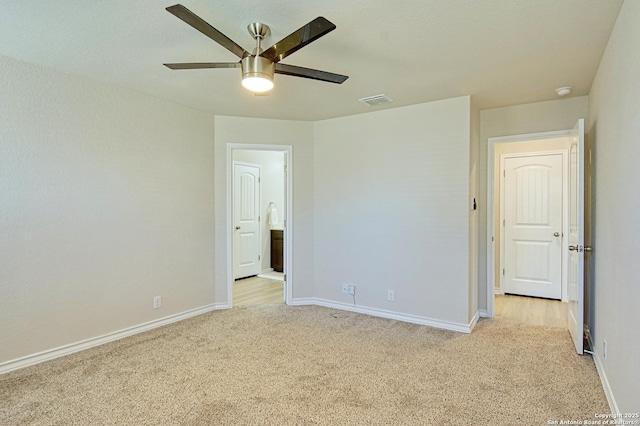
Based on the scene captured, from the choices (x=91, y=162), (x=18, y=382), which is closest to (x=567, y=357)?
(x=18, y=382)

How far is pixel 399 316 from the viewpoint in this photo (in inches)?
154

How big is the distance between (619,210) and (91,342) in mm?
4146

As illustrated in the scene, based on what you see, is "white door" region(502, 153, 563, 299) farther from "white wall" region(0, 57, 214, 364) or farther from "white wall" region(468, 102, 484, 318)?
"white wall" region(0, 57, 214, 364)

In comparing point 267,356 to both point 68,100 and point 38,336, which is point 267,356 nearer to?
point 38,336

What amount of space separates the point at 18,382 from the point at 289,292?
269 cm

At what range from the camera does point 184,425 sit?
1.96m

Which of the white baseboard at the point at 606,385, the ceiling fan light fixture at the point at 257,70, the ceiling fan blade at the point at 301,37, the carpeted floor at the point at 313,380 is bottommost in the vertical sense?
the carpeted floor at the point at 313,380

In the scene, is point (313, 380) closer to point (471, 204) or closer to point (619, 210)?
point (619, 210)

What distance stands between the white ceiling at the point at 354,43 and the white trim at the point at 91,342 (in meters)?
2.32

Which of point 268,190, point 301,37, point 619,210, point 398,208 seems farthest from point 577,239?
point 268,190

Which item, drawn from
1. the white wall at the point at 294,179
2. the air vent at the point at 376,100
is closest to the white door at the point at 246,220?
the white wall at the point at 294,179

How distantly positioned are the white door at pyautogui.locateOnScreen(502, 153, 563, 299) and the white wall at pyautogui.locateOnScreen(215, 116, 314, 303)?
9.80 ft

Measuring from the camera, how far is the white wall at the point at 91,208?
2.66 metres

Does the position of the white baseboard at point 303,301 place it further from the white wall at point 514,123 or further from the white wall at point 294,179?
the white wall at point 514,123
